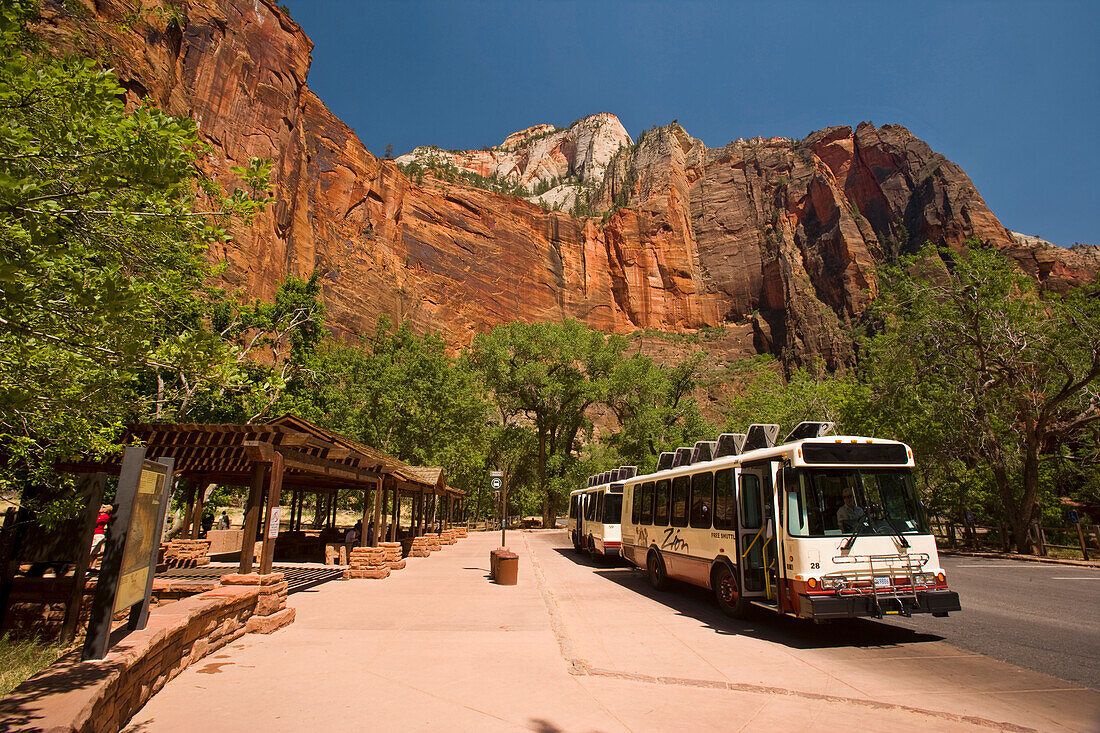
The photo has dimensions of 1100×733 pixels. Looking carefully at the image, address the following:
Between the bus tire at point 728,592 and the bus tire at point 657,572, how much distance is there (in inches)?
104

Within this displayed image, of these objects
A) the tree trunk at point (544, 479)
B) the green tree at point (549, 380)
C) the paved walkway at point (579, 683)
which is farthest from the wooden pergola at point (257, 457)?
the tree trunk at point (544, 479)

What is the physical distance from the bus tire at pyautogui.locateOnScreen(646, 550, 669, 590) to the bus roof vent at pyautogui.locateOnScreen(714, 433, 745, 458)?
9.79 ft

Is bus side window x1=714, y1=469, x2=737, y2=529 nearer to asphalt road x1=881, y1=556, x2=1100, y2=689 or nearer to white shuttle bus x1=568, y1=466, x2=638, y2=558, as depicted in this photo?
asphalt road x1=881, y1=556, x2=1100, y2=689

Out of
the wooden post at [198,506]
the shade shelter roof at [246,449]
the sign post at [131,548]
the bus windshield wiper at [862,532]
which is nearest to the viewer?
the sign post at [131,548]

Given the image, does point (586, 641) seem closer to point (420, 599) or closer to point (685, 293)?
point (420, 599)

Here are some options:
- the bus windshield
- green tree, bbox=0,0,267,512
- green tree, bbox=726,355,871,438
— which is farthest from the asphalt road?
green tree, bbox=726,355,871,438

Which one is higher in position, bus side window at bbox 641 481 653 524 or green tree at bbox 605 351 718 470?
green tree at bbox 605 351 718 470

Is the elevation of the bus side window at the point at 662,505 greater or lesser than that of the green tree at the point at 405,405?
lesser

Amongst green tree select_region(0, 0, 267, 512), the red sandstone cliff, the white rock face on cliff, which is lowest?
green tree select_region(0, 0, 267, 512)

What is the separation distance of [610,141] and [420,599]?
138572mm

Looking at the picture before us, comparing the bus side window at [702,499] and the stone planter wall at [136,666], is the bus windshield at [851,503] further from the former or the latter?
the stone planter wall at [136,666]

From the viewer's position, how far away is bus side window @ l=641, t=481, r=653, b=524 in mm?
12742

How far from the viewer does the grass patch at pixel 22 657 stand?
5.81 meters

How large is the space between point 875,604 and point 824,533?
97 centimetres
